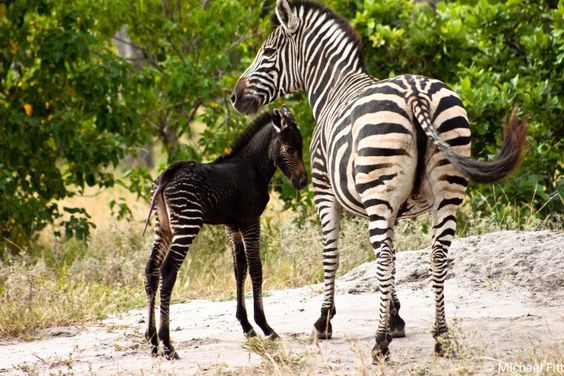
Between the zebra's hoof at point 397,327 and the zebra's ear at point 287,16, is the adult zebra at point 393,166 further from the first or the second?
the zebra's ear at point 287,16

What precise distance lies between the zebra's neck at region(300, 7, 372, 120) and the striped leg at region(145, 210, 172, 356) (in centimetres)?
167

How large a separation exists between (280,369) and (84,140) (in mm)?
6161

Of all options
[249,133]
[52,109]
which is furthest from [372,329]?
[52,109]

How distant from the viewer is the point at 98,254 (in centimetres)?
1120

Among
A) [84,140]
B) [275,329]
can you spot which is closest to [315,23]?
[275,329]

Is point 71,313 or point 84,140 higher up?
point 84,140

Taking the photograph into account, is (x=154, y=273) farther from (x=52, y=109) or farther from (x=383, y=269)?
(x=52, y=109)

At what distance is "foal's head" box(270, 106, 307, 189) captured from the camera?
7359mm

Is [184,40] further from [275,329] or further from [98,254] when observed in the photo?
[275,329]

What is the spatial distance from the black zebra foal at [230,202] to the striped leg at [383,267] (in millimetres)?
1238

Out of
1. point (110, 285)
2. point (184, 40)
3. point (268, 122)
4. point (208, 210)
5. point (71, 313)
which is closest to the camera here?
point (208, 210)

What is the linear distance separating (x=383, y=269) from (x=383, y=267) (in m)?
0.01

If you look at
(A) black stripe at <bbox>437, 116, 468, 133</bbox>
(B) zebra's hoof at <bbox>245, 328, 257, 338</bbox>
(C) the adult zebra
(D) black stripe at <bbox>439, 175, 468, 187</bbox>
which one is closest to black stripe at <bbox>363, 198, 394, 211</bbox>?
(C) the adult zebra

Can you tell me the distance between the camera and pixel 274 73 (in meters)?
8.08
